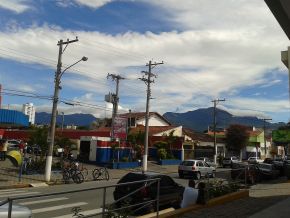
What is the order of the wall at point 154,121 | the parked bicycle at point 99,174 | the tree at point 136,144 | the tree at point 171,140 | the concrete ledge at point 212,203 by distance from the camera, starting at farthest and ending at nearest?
1. the wall at point 154,121
2. the tree at point 171,140
3. the tree at point 136,144
4. the parked bicycle at point 99,174
5. the concrete ledge at point 212,203

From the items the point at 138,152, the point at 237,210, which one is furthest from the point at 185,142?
the point at 237,210

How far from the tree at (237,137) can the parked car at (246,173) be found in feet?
162

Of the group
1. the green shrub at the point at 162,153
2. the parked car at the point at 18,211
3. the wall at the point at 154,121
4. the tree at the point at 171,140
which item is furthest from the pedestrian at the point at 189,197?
the wall at the point at 154,121

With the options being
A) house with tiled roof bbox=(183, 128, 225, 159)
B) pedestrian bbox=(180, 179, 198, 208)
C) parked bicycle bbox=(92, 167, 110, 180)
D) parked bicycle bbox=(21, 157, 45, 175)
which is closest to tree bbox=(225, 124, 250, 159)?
house with tiled roof bbox=(183, 128, 225, 159)

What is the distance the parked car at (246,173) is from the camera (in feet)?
76.1

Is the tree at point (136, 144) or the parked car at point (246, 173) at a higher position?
the tree at point (136, 144)

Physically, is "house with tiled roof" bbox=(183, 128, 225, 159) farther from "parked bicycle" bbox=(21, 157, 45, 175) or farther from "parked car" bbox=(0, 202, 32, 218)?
"parked car" bbox=(0, 202, 32, 218)

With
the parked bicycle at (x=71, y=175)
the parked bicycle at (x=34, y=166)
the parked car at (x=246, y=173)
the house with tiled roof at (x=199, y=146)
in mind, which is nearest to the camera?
the parked car at (x=246, y=173)

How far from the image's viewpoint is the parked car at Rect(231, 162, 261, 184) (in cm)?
2320

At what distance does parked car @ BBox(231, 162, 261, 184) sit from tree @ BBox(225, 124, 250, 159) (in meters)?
49.3

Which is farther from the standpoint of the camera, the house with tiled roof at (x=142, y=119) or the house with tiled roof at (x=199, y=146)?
the house with tiled roof at (x=142, y=119)

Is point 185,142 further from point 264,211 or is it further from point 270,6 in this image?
point 270,6

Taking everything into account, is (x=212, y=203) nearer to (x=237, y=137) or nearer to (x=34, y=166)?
(x=34, y=166)

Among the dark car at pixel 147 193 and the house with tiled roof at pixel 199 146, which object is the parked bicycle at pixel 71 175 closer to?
the dark car at pixel 147 193
